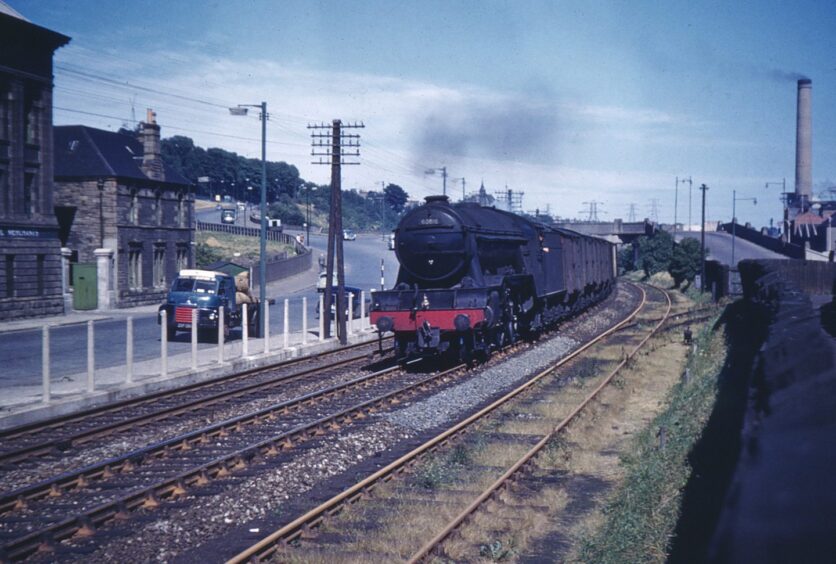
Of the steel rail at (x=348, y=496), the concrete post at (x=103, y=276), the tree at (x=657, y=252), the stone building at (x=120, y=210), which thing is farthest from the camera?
the tree at (x=657, y=252)

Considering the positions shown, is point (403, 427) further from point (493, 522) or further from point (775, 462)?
point (775, 462)

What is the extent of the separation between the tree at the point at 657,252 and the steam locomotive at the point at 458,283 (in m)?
48.6

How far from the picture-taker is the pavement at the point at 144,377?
39.5 feet

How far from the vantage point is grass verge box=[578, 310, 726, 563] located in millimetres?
6457

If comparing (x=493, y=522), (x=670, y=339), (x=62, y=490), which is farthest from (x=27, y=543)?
(x=670, y=339)

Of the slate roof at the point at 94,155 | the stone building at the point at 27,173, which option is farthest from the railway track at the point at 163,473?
the slate roof at the point at 94,155

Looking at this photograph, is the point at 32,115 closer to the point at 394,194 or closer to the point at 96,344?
the point at 96,344

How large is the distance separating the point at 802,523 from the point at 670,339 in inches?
915

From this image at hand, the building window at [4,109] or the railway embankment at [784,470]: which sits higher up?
the building window at [4,109]

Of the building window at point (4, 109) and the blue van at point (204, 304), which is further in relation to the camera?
the building window at point (4, 109)

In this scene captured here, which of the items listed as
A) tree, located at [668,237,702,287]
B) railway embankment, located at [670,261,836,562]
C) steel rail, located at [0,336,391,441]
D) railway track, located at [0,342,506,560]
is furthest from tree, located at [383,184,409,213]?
railway embankment, located at [670,261,836,562]

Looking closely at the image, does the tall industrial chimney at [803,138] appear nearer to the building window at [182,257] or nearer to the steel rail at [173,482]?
the building window at [182,257]

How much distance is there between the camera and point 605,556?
6.29 metres

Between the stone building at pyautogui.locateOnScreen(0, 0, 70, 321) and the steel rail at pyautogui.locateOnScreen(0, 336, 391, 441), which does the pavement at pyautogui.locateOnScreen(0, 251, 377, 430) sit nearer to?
the steel rail at pyautogui.locateOnScreen(0, 336, 391, 441)
